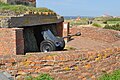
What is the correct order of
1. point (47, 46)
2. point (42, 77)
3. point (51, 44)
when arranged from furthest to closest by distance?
1. point (47, 46)
2. point (51, 44)
3. point (42, 77)

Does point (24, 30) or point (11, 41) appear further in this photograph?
point (24, 30)

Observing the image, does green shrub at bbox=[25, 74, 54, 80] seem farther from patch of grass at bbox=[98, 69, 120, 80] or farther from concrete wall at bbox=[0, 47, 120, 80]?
patch of grass at bbox=[98, 69, 120, 80]

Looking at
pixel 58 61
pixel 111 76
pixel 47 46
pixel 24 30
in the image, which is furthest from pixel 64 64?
pixel 24 30

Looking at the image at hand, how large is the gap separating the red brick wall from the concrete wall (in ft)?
14.2

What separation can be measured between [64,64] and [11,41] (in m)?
4.76

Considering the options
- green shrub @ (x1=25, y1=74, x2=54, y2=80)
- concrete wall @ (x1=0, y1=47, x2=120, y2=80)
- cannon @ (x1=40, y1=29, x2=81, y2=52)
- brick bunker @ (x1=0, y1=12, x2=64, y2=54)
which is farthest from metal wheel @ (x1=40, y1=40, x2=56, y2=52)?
green shrub @ (x1=25, y1=74, x2=54, y2=80)

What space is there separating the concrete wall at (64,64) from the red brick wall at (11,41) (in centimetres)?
432

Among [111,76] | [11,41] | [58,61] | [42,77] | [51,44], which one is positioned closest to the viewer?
[42,77]

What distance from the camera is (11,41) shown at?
10.6m

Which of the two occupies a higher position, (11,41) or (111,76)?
(11,41)

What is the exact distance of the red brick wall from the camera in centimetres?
1052

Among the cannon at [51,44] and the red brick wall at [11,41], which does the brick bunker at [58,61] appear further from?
the cannon at [51,44]

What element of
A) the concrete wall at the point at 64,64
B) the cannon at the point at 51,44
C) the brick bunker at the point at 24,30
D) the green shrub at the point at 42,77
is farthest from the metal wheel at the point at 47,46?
the green shrub at the point at 42,77

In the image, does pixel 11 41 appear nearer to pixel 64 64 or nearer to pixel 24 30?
pixel 24 30
